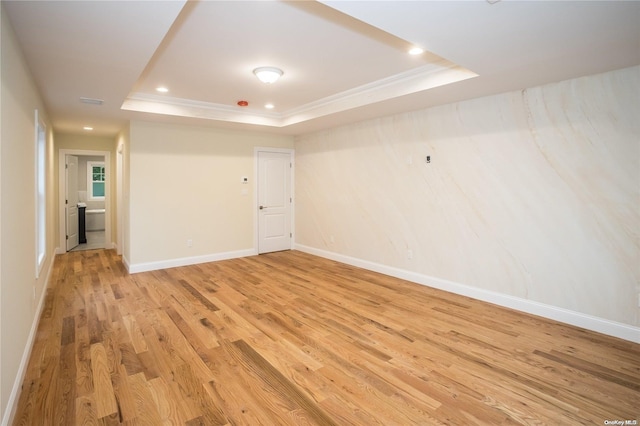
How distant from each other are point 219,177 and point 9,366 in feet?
14.1

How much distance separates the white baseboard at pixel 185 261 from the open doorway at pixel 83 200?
2302 millimetres

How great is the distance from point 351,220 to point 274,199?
1.90m

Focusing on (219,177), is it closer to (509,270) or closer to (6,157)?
(6,157)

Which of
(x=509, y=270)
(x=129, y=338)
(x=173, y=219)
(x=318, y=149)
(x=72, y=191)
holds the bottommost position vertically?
(x=129, y=338)

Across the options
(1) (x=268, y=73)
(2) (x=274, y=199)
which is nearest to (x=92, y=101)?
(1) (x=268, y=73)

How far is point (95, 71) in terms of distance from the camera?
2961mm

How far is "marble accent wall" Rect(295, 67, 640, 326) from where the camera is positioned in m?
2.98

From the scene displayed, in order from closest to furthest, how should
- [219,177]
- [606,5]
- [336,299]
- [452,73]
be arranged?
1. [606,5]
2. [452,73]
3. [336,299]
4. [219,177]

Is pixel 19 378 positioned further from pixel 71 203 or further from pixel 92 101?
pixel 71 203

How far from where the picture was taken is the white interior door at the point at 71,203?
684 cm

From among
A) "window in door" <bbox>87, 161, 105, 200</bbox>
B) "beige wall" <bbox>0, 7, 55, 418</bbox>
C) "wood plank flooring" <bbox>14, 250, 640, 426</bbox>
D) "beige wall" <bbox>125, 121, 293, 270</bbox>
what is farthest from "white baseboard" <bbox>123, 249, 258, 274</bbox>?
"window in door" <bbox>87, 161, 105, 200</bbox>

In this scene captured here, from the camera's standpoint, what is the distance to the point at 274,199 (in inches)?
267

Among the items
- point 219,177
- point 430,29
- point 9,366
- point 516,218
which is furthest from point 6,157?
point 516,218

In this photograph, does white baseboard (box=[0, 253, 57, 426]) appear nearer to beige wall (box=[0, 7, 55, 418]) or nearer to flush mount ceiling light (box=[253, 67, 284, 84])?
beige wall (box=[0, 7, 55, 418])
